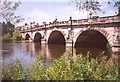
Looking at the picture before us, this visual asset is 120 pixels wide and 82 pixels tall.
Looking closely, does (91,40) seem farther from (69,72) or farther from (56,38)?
(69,72)

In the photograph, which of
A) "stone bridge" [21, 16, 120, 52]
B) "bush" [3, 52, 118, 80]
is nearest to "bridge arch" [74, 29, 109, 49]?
"stone bridge" [21, 16, 120, 52]

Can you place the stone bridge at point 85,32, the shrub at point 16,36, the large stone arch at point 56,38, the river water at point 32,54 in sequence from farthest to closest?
the shrub at point 16,36 < the large stone arch at point 56,38 < the stone bridge at point 85,32 < the river water at point 32,54

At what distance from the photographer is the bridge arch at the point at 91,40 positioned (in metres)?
35.8

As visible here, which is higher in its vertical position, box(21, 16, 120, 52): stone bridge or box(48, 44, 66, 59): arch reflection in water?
box(21, 16, 120, 52): stone bridge

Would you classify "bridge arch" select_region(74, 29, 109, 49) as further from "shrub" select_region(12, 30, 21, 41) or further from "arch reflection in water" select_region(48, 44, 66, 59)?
"shrub" select_region(12, 30, 21, 41)

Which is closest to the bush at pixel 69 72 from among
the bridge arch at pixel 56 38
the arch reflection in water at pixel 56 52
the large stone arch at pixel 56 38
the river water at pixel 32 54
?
the river water at pixel 32 54

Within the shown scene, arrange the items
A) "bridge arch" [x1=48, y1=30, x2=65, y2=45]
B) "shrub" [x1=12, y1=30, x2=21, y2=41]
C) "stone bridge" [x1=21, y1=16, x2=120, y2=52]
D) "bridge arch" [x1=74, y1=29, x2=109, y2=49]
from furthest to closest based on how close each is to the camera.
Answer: "shrub" [x1=12, y1=30, x2=21, y2=41], "bridge arch" [x1=48, y1=30, x2=65, y2=45], "bridge arch" [x1=74, y1=29, x2=109, y2=49], "stone bridge" [x1=21, y1=16, x2=120, y2=52]

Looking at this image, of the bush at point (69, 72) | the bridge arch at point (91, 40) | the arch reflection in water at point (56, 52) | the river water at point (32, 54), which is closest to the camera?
the bush at point (69, 72)

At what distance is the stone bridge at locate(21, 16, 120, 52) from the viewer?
2816 centimetres

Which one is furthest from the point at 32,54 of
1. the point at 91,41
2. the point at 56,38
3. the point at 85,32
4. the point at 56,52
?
the point at 56,38

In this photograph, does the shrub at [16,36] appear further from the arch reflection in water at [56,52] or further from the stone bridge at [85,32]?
the arch reflection in water at [56,52]

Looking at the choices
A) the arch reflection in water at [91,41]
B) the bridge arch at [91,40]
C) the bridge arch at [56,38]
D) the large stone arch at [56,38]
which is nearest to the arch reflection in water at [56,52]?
the bridge arch at [91,40]

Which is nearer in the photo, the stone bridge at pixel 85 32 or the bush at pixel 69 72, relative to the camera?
the bush at pixel 69 72

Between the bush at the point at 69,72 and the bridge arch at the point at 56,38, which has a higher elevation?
the bush at the point at 69,72
